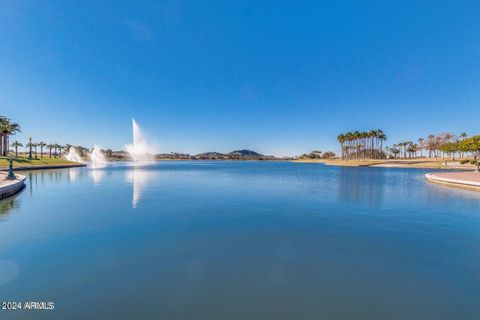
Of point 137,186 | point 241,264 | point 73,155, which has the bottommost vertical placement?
point 241,264

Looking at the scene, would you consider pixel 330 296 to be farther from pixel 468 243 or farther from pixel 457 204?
pixel 457 204

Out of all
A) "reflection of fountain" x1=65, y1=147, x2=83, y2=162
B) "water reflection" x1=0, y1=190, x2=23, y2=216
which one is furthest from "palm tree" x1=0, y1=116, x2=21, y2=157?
"water reflection" x1=0, y1=190, x2=23, y2=216

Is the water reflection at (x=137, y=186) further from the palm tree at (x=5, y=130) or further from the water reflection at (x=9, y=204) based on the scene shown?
the palm tree at (x=5, y=130)

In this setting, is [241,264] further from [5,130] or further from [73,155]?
[73,155]

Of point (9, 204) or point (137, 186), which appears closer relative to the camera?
point (9, 204)

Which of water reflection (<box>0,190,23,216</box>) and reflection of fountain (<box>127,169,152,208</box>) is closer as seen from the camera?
water reflection (<box>0,190,23,216</box>)

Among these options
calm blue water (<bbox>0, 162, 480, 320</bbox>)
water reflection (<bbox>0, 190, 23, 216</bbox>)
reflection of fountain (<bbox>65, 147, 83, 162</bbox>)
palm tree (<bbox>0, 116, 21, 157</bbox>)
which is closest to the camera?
calm blue water (<bbox>0, 162, 480, 320</bbox>)

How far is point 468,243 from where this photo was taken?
420 inches

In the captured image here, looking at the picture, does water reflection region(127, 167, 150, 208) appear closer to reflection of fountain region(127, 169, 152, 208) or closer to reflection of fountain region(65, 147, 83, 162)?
reflection of fountain region(127, 169, 152, 208)

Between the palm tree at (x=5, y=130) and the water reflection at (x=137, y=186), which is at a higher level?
the palm tree at (x=5, y=130)

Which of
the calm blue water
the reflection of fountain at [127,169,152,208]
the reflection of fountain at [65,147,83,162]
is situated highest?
the reflection of fountain at [65,147,83,162]

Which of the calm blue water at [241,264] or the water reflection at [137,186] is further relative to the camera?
the water reflection at [137,186]

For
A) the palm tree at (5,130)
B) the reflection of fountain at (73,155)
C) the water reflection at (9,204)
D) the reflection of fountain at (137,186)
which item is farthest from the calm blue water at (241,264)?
the reflection of fountain at (73,155)

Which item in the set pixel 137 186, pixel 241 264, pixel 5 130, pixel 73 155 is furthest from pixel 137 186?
pixel 73 155
